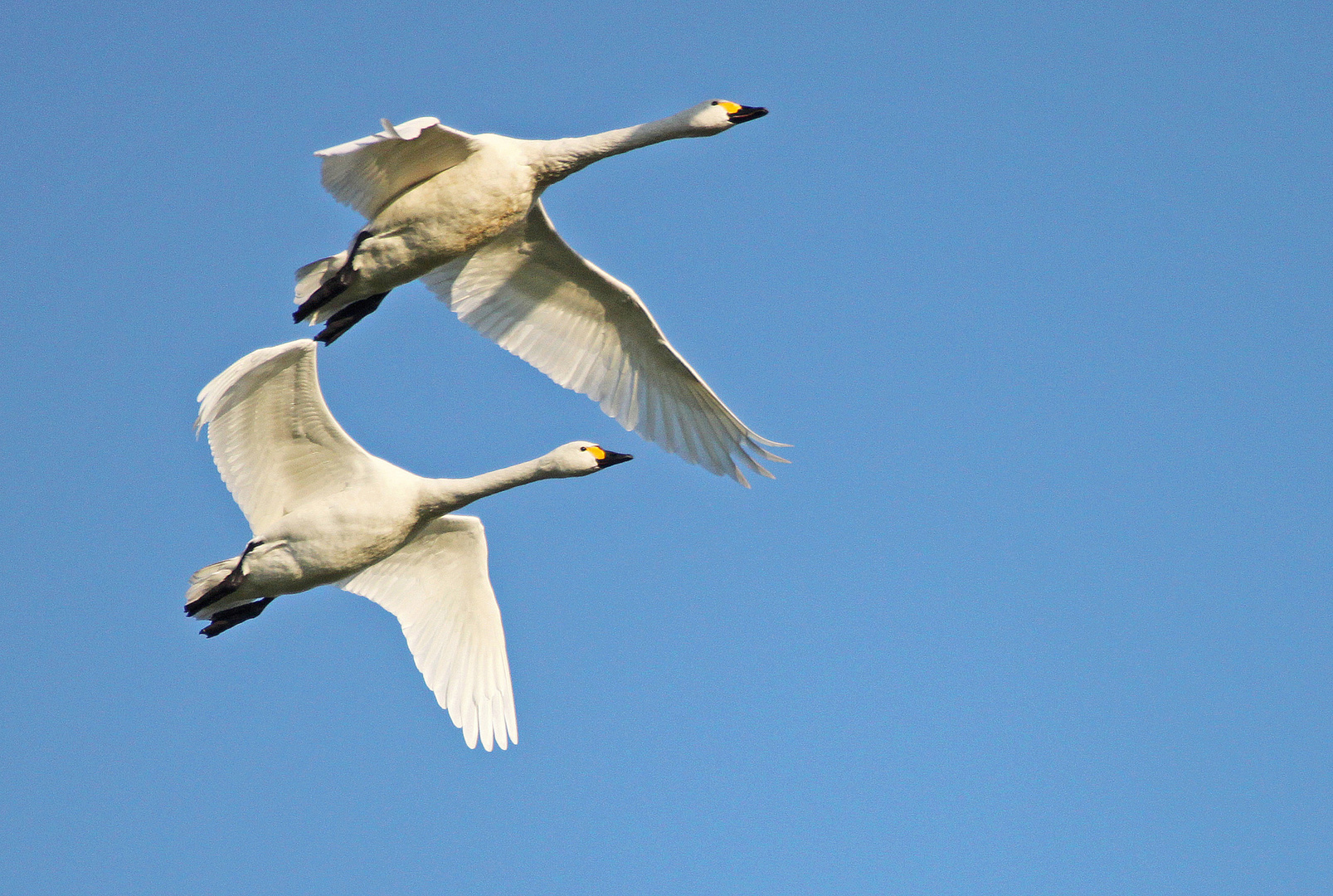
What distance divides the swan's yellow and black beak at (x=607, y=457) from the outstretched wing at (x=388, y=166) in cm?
335

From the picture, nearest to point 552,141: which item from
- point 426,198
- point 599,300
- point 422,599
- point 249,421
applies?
point 426,198

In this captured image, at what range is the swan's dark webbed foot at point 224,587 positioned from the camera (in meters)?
17.4

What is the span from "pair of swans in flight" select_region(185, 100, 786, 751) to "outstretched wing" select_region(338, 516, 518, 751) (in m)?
0.02

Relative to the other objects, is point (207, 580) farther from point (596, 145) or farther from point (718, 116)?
point (718, 116)

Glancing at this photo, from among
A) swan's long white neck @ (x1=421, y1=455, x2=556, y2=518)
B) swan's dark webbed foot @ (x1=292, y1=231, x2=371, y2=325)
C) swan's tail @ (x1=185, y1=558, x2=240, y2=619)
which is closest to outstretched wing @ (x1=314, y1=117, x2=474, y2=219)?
swan's dark webbed foot @ (x1=292, y1=231, x2=371, y2=325)

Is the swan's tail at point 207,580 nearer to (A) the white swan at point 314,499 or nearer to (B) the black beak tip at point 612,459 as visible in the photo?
(A) the white swan at point 314,499

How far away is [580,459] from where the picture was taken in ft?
60.8

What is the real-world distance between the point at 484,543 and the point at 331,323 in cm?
295

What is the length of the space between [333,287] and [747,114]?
4.46 metres

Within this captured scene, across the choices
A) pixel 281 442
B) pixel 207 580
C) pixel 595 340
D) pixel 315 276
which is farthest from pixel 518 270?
pixel 207 580

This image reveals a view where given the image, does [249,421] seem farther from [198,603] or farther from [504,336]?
[504,336]

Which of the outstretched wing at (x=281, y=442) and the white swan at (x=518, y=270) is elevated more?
the white swan at (x=518, y=270)

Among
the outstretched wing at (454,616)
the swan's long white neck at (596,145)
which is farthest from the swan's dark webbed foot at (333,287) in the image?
the outstretched wing at (454,616)

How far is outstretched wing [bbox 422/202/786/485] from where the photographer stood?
19.4 metres
